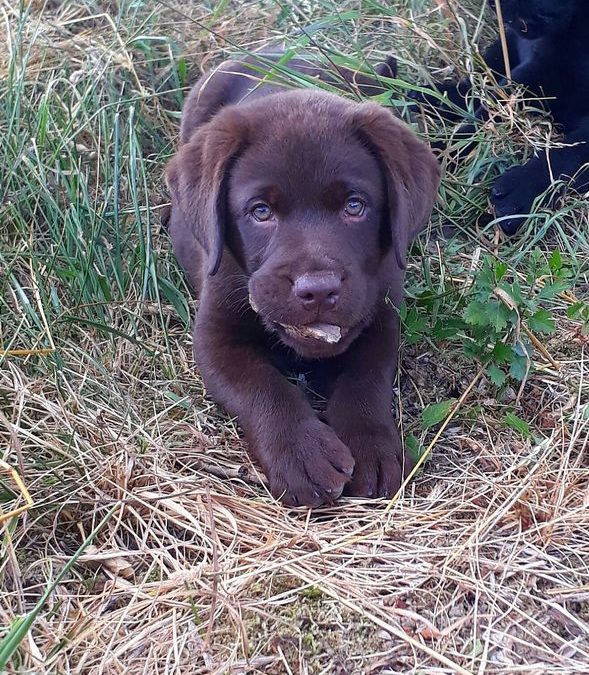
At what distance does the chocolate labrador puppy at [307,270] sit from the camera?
2229mm

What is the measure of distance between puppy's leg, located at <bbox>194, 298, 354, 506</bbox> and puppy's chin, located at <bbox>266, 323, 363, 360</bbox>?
0.43ft

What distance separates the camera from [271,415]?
2334 mm

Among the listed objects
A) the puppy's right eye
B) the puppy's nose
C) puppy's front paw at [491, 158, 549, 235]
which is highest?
the puppy's right eye

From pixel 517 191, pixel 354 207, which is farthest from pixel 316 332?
pixel 517 191

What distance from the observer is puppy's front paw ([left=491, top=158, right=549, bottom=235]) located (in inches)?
130

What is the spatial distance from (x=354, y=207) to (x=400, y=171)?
17cm

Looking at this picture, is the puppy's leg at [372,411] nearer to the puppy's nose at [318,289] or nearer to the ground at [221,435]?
the ground at [221,435]

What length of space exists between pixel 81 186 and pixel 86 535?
1.54 meters

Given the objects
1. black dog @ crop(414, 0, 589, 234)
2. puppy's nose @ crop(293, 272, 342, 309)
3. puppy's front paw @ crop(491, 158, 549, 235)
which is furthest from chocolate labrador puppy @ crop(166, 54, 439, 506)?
black dog @ crop(414, 0, 589, 234)

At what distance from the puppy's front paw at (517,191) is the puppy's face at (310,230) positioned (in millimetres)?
994

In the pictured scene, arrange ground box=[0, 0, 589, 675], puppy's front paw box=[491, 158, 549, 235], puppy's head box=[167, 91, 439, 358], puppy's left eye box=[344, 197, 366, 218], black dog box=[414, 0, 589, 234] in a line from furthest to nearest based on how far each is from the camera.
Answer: black dog box=[414, 0, 589, 234] → puppy's front paw box=[491, 158, 549, 235] → puppy's left eye box=[344, 197, 366, 218] → puppy's head box=[167, 91, 439, 358] → ground box=[0, 0, 589, 675]

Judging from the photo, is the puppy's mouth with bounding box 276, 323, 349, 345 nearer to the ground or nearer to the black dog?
the ground

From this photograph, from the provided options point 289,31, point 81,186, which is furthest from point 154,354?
point 289,31

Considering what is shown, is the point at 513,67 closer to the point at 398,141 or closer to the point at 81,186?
the point at 398,141
